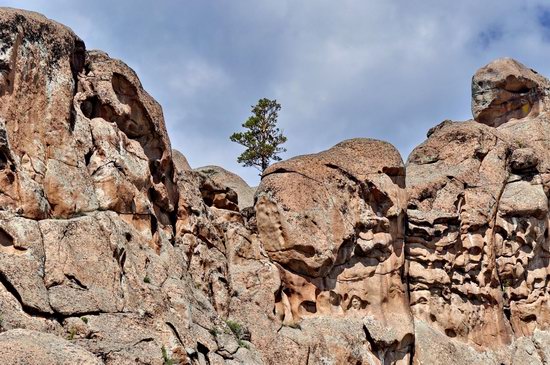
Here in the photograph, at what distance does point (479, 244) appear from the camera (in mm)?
30141

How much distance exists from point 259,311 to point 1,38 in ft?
34.4

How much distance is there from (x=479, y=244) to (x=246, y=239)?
1016 centimetres

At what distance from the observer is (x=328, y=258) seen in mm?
25281

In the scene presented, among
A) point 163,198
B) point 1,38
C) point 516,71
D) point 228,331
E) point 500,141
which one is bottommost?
point 228,331

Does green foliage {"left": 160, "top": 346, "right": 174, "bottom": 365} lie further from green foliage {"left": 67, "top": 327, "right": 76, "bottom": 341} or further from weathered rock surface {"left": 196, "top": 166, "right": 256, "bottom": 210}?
weathered rock surface {"left": 196, "top": 166, "right": 256, "bottom": 210}

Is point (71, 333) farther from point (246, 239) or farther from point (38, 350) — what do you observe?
point (246, 239)

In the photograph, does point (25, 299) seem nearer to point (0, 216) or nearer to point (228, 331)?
point (0, 216)

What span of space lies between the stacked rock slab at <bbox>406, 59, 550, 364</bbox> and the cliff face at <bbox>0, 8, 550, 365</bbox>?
76mm

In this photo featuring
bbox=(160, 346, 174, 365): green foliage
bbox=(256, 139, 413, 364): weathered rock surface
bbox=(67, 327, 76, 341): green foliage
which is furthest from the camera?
bbox=(256, 139, 413, 364): weathered rock surface

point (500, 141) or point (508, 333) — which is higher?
point (500, 141)

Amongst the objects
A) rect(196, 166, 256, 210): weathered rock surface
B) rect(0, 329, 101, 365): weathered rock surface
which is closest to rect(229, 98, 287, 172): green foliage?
rect(196, 166, 256, 210): weathered rock surface

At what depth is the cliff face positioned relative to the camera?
1636 centimetres

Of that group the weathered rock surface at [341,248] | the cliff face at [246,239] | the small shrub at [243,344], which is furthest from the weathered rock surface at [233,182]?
the small shrub at [243,344]

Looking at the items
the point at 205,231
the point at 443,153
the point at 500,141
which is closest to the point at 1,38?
the point at 205,231
